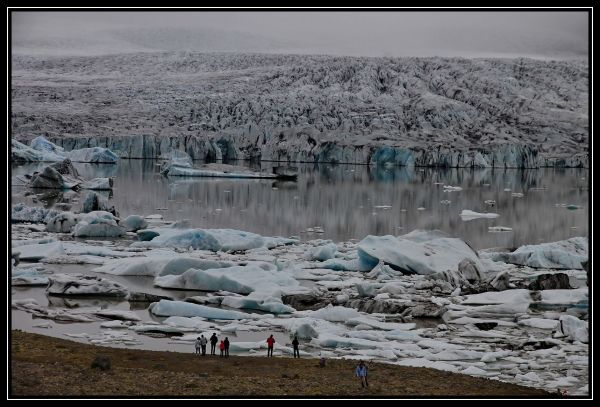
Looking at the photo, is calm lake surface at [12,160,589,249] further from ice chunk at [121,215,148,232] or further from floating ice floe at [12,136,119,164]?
ice chunk at [121,215,148,232]

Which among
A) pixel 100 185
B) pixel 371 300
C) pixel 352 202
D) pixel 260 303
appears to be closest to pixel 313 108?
pixel 100 185

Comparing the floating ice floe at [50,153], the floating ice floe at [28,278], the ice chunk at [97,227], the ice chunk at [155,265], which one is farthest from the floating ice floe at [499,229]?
the floating ice floe at [50,153]

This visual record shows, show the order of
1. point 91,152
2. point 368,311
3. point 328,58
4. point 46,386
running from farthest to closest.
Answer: point 328,58 < point 91,152 < point 368,311 < point 46,386

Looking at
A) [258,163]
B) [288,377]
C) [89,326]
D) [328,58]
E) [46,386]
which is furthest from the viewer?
[328,58]
